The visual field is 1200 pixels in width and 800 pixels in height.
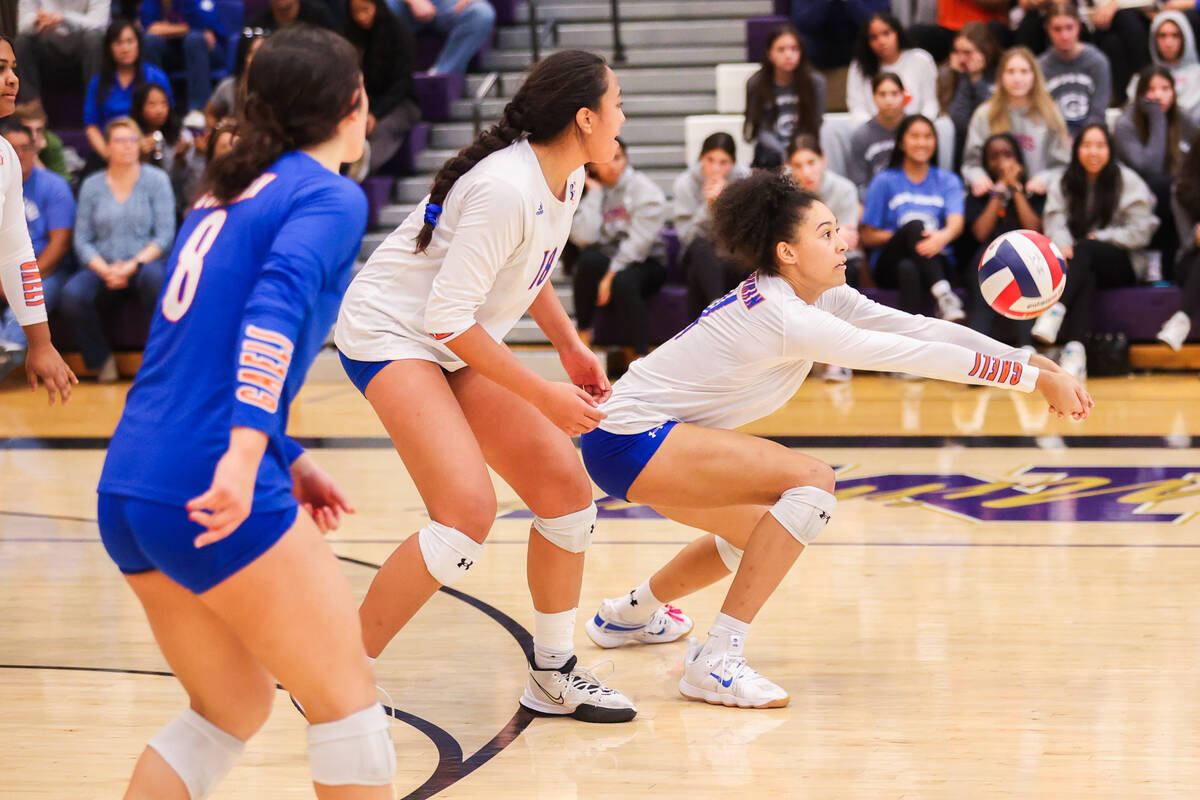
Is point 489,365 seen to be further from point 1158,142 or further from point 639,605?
point 1158,142

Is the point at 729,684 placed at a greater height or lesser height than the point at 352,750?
lesser

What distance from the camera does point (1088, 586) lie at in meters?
4.15

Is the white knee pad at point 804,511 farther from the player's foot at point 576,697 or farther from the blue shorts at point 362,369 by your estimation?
the blue shorts at point 362,369

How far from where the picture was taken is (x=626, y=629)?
3.81m

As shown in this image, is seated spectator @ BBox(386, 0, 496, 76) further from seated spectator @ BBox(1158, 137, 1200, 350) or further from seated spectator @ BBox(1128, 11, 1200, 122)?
seated spectator @ BBox(1158, 137, 1200, 350)

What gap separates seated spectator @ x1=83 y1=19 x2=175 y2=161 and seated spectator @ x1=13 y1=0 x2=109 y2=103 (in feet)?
1.72

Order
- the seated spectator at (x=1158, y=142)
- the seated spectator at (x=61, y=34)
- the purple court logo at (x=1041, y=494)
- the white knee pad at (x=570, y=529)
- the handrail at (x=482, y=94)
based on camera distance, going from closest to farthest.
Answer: the white knee pad at (x=570, y=529)
the purple court logo at (x=1041, y=494)
the seated spectator at (x=1158, y=142)
the handrail at (x=482, y=94)
the seated spectator at (x=61, y=34)

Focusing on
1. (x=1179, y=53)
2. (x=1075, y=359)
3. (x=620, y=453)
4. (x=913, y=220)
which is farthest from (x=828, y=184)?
(x=620, y=453)

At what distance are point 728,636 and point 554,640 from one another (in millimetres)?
426

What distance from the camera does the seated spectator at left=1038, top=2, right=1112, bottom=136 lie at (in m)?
8.83

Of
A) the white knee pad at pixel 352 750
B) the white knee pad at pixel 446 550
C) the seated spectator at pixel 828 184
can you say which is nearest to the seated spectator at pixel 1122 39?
the seated spectator at pixel 828 184

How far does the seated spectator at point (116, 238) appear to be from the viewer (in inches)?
349

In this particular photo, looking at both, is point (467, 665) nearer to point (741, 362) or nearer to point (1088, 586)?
point (741, 362)

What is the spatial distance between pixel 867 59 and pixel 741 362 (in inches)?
260
